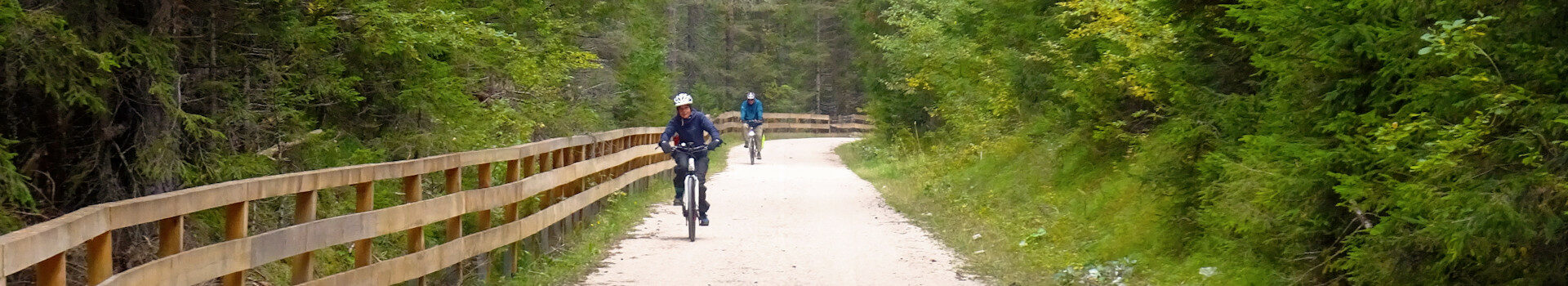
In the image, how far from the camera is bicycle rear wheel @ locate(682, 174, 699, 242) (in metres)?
11.3

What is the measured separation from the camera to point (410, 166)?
Answer: 7027mm

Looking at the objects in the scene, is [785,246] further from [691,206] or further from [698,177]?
[698,177]

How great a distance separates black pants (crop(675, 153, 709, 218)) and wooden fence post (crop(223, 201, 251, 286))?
22.4 ft

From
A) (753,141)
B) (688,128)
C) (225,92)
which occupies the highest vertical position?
(225,92)

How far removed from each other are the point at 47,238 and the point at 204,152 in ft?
16.8

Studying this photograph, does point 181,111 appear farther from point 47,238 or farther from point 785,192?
point 785,192

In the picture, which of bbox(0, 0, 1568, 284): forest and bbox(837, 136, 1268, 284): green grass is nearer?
bbox(0, 0, 1568, 284): forest

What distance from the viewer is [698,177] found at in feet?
39.7


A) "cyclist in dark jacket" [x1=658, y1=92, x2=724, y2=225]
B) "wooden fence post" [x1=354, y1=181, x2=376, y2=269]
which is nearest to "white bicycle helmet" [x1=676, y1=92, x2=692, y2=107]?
"cyclist in dark jacket" [x1=658, y1=92, x2=724, y2=225]

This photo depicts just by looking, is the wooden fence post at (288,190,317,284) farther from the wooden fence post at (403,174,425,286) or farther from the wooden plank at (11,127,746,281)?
the wooden fence post at (403,174,425,286)

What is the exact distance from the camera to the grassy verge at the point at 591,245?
8797 millimetres

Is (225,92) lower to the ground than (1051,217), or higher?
higher

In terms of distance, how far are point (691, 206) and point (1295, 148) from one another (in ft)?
20.4

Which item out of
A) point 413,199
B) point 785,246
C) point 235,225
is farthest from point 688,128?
point 235,225
